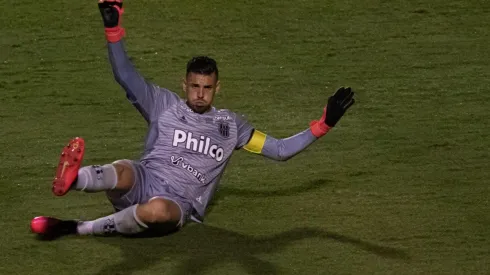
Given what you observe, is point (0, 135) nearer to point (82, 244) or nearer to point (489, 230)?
point (82, 244)

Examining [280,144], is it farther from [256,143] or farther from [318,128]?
[318,128]

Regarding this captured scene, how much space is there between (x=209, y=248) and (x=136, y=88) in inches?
42.7

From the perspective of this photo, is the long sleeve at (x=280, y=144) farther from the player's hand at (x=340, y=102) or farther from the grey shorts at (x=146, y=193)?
the grey shorts at (x=146, y=193)

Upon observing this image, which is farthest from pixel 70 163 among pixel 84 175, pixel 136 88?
pixel 136 88

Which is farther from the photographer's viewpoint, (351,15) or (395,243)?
(351,15)

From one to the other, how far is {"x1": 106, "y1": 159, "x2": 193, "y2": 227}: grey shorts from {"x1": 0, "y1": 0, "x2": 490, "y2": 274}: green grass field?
1.13 ft

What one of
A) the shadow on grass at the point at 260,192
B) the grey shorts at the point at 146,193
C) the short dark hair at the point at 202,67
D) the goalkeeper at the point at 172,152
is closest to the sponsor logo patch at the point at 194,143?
the goalkeeper at the point at 172,152

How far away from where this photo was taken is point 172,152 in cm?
669

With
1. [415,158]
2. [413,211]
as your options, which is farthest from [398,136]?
[413,211]

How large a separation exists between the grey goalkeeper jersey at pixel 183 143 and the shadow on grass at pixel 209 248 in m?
0.26

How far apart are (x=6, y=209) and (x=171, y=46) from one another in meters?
3.03

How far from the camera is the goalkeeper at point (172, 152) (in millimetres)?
6410

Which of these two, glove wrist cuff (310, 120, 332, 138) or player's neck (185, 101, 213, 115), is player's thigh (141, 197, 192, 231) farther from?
glove wrist cuff (310, 120, 332, 138)

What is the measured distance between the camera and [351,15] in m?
10.6
